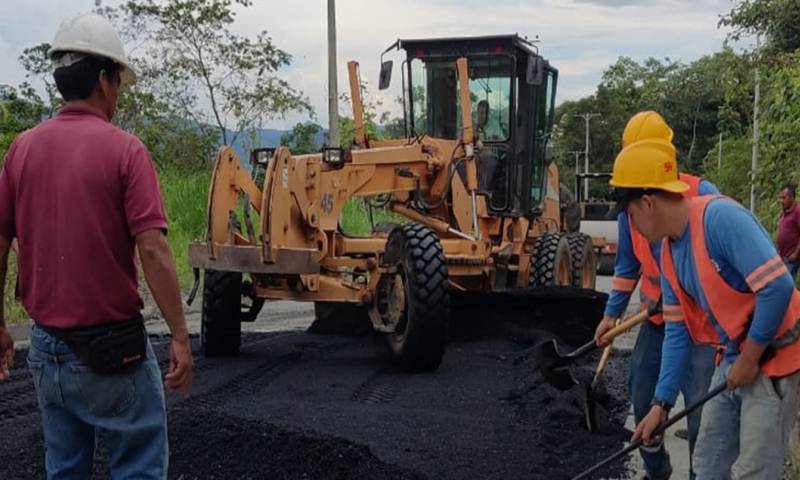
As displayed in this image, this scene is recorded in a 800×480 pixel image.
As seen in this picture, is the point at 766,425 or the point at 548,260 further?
the point at 548,260

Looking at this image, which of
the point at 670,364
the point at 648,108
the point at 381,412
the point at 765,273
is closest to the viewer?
the point at 765,273

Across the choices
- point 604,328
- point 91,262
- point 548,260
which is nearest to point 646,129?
point 604,328

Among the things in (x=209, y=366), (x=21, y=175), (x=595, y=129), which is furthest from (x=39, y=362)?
(x=595, y=129)

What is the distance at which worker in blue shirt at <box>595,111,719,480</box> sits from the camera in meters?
4.54

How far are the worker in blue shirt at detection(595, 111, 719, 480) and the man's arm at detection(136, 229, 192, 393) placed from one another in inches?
89.2

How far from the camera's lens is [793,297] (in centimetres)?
328

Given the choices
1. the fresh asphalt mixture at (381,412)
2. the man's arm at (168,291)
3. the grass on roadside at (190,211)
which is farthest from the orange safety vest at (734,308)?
the grass on roadside at (190,211)

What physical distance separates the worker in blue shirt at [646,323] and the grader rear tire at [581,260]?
5.65 m

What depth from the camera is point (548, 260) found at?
32.7ft

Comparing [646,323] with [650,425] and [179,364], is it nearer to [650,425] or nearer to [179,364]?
[650,425]

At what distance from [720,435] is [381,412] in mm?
3099

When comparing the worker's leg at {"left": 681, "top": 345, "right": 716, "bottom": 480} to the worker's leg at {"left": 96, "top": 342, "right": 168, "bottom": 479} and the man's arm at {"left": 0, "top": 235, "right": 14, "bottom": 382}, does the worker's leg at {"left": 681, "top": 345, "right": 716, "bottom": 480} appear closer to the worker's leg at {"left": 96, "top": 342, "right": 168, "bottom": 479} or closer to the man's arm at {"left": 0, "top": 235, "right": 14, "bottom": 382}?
the worker's leg at {"left": 96, "top": 342, "right": 168, "bottom": 479}

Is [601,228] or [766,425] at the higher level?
[766,425]

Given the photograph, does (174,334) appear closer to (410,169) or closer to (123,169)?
(123,169)
